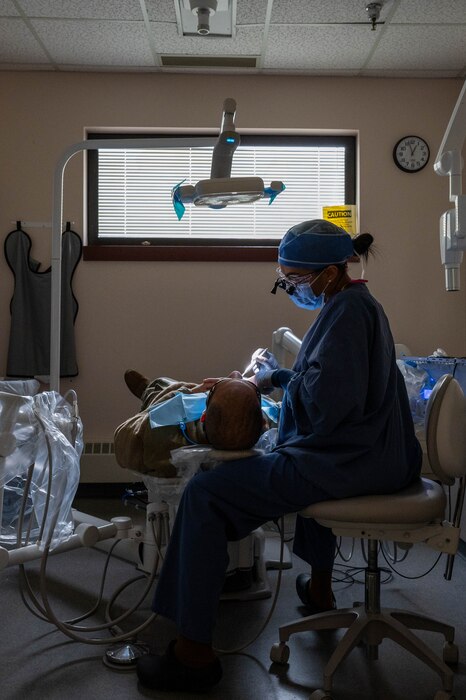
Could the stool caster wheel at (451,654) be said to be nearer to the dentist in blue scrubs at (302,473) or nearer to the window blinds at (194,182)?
the dentist in blue scrubs at (302,473)

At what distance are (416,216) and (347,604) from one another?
90.0 inches

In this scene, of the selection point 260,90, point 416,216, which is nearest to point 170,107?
point 260,90

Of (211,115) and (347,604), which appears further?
(211,115)

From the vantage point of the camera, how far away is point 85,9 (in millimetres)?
3092

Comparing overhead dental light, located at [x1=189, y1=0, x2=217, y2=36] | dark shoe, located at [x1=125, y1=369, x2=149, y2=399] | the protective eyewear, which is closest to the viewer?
the protective eyewear

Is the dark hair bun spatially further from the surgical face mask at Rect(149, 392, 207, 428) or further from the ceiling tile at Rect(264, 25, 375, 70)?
the ceiling tile at Rect(264, 25, 375, 70)

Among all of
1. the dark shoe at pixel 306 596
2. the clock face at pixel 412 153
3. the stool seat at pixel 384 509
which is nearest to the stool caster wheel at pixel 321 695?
the stool seat at pixel 384 509

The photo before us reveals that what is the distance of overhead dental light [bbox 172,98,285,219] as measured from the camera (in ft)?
6.86

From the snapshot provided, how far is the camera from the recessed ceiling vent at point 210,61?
3623mm

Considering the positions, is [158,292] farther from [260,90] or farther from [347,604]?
[347,604]

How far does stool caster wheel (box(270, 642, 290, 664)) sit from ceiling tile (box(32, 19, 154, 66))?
2697mm

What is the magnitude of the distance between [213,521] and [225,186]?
97 centimetres

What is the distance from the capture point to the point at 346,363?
69.0 inches

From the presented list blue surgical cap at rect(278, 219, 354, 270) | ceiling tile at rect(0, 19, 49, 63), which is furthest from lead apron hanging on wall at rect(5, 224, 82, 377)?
blue surgical cap at rect(278, 219, 354, 270)
